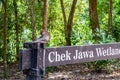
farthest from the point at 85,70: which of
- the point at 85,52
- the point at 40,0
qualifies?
the point at 85,52

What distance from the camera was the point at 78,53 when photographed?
3.93 metres

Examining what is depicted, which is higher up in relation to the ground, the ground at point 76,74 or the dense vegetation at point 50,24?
the dense vegetation at point 50,24

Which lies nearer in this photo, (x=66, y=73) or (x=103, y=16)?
(x=66, y=73)

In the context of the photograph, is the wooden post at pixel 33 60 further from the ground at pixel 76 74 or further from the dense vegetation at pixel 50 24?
the dense vegetation at pixel 50 24

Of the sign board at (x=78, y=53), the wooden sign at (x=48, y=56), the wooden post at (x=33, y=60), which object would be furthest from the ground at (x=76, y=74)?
the wooden post at (x=33, y=60)

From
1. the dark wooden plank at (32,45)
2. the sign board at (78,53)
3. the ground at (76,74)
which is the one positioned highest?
the dark wooden plank at (32,45)

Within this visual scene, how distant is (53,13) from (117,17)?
312cm

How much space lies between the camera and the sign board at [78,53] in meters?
3.63

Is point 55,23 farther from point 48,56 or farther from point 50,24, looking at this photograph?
point 48,56

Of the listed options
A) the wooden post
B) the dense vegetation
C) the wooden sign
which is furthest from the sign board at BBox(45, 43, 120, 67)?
the dense vegetation

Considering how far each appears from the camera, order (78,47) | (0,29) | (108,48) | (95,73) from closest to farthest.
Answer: (78,47) < (108,48) < (95,73) < (0,29)

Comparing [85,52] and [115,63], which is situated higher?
[85,52]

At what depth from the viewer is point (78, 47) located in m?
3.95

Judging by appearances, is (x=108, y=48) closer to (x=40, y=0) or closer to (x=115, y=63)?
(x=115, y=63)
